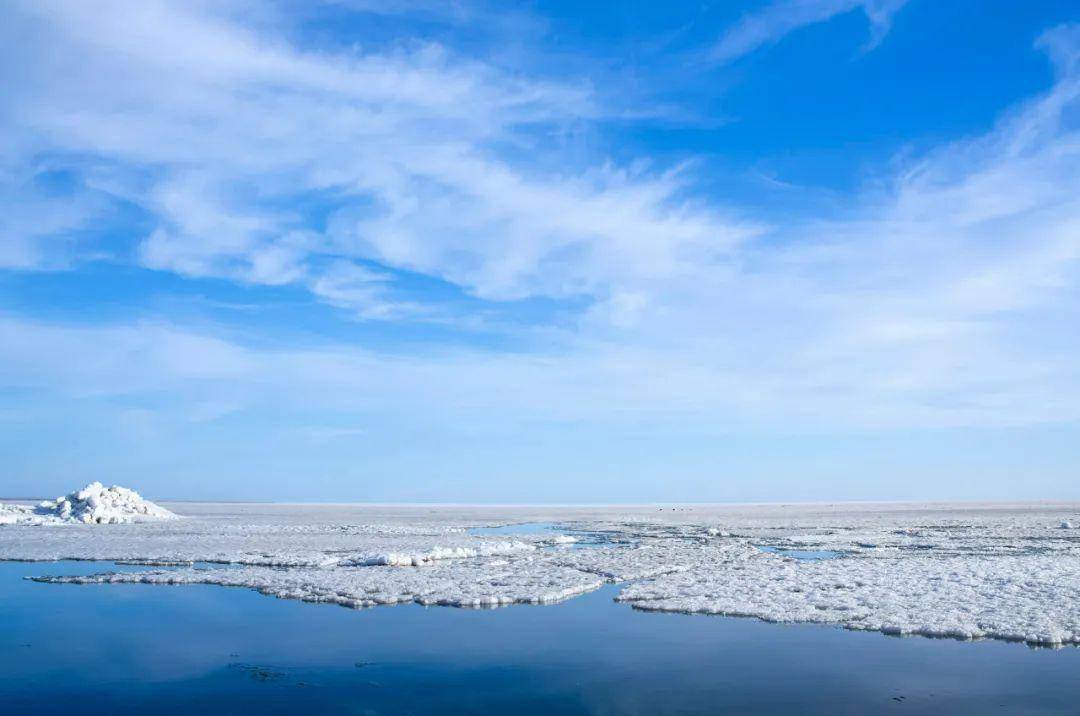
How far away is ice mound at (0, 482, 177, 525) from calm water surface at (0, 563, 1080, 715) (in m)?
24.7

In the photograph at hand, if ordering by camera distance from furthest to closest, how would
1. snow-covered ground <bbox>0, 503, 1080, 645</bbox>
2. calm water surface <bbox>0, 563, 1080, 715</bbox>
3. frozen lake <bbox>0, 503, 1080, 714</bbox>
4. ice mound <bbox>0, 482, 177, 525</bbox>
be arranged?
ice mound <bbox>0, 482, 177, 525</bbox> → snow-covered ground <bbox>0, 503, 1080, 645</bbox> → frozen lake <bbox>0, 503, 1080, 714</bbox> → calm water surface <bbox>0, 563, 1080, 715</bbox>

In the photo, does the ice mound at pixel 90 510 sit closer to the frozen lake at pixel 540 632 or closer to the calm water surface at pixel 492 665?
the frozen lake at pixel 540 632

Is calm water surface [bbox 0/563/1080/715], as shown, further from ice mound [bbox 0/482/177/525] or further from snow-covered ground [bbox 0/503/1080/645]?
ice mound [bbox 0/482/177/525]

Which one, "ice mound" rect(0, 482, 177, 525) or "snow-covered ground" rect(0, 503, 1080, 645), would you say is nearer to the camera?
"snow-covered ground" rect(0, 503, 1080, 645)

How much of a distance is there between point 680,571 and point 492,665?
8318 mm

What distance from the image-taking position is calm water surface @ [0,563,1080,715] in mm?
7723

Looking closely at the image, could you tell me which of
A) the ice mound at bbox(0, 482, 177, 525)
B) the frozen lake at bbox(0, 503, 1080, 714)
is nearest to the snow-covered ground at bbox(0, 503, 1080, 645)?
the frozen lake at bbox(0, 503, 1080, 714)

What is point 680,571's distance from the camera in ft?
54.7

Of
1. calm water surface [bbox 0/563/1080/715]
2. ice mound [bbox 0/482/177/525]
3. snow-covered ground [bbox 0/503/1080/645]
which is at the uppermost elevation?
ice mound [bbox 0/482/177/525]

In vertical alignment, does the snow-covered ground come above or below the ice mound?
below

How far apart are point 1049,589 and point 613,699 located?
9.48 m

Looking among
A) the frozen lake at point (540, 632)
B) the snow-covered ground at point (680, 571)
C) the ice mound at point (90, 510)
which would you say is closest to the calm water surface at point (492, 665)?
the frozen lake at point (540, 632)

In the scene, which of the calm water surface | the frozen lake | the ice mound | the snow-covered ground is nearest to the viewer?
the calm water surface

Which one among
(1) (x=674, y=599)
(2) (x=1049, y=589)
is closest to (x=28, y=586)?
(1) (x=674, y=599)
